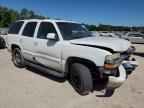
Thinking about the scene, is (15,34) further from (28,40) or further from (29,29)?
(28,40)

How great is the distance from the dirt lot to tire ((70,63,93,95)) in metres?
0.18

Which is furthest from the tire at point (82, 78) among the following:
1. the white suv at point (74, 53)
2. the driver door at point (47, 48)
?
the driver door at point (47, 48)

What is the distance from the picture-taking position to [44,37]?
706 cm

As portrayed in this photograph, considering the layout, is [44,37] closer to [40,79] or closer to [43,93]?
[40,79]

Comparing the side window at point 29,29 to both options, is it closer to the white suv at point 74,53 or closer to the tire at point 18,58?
the white suv at point 74,53

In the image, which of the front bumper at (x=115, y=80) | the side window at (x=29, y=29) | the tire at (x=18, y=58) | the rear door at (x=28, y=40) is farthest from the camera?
the tire at (x=18, y=58)

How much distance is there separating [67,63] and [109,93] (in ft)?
4.55

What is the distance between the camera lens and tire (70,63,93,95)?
18.7 ft

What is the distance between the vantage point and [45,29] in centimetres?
716

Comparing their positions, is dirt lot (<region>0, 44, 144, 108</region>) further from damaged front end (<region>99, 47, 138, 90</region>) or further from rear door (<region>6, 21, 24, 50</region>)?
rear door (<region>6, 21, 24, 50</region>)

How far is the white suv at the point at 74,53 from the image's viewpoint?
213 inches

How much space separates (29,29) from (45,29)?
1091mm

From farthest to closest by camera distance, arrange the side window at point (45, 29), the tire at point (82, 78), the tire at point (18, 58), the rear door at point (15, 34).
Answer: the rear door at point (15, 34) → the tire at point (18, 58) → the side window at point (45, 29) → the tire at point (82, 78)

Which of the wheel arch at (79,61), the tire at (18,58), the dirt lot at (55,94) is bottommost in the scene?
the dirt lot at (55,94)
